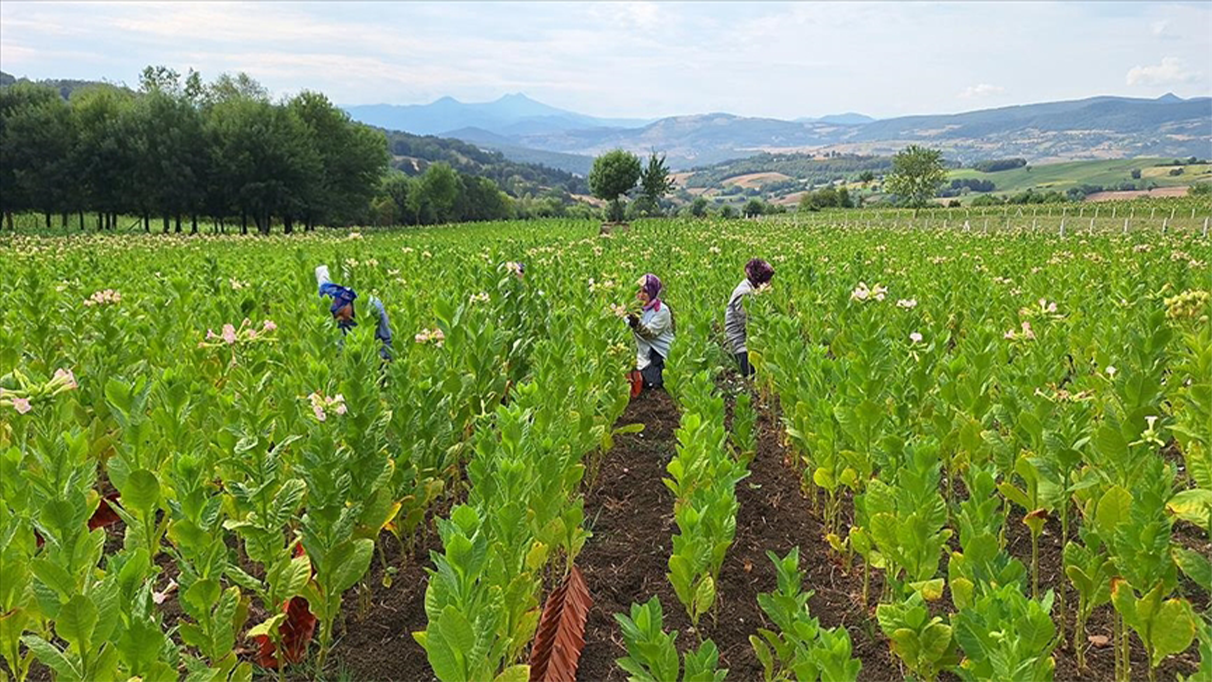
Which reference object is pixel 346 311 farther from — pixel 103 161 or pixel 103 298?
pixel 103 161

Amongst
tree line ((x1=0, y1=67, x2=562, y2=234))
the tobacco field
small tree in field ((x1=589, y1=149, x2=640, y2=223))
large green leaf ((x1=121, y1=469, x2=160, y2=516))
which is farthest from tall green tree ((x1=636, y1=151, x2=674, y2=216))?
large green leaf ((x1=121, y1=469, x2=160, y2=516))

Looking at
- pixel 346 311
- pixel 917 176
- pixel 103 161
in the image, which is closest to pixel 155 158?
pixel 103 161

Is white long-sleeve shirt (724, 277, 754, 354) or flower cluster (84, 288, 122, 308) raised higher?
flower cluster (84, 288, 122, 308)

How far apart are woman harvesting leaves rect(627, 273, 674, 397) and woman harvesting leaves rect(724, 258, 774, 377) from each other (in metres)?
0.93

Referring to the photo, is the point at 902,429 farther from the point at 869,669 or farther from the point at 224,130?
the point at 224,130

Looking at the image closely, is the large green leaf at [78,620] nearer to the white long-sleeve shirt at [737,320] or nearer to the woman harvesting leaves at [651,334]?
the woman harvesting leaves at [651,334]

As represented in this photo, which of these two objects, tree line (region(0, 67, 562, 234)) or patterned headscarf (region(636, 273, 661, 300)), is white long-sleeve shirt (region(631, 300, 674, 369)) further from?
tree line (region(0, 67, 562, 234))

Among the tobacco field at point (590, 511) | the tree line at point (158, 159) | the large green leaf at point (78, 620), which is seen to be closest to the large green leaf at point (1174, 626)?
the tobacco field at point (590, 511)

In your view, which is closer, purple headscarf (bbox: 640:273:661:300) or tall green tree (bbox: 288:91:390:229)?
purple headscarf (bbox: 640:273:661:300)

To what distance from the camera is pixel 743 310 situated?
408 inches

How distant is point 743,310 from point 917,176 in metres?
81.1

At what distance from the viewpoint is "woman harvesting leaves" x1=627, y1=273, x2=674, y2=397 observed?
9578mm

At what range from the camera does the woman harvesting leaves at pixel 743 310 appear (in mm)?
9750

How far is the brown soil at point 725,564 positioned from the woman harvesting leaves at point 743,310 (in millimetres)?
2887
